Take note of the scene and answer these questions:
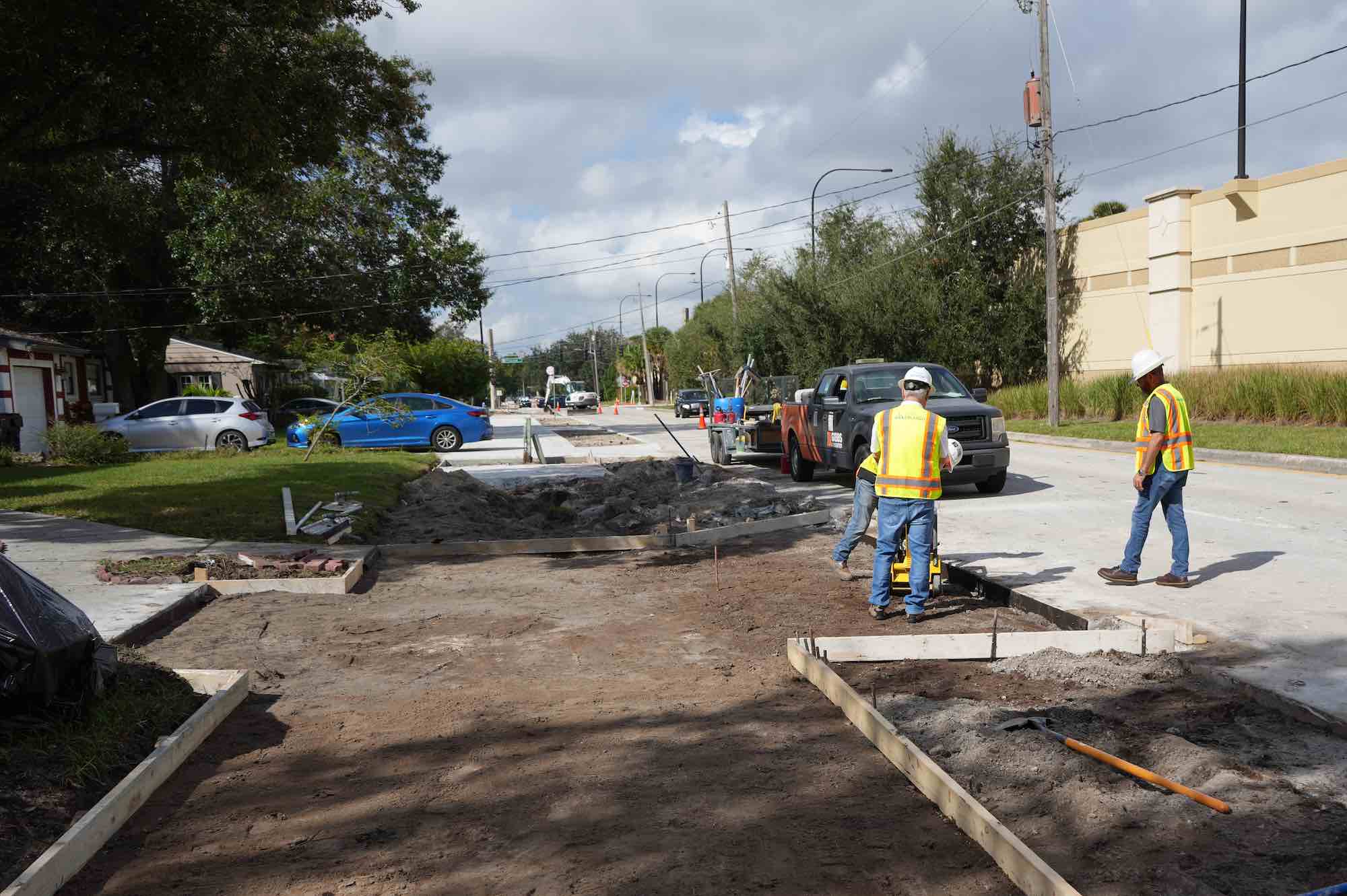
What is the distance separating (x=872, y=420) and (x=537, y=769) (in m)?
10.4

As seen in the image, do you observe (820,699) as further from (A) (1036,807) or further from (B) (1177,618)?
(B) (1177,618)

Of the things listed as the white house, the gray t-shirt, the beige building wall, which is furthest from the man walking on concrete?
the white house

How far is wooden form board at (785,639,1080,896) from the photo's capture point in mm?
3242

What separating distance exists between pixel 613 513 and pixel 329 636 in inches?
253

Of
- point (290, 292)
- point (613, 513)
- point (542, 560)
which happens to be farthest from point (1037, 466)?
point (290, 292)

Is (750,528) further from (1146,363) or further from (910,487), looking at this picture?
(1146,363)

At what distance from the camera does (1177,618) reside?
699cm

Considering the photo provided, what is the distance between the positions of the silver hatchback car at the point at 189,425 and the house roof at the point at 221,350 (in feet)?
49.1

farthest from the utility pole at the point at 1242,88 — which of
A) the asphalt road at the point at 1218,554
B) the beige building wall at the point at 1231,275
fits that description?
the asphalt road at the point at 1218,554

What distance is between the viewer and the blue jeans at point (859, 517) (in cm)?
844

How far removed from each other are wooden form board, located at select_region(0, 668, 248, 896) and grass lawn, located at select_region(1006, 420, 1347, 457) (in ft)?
51.8

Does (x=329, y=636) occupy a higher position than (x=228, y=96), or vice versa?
(x=228, y=96)

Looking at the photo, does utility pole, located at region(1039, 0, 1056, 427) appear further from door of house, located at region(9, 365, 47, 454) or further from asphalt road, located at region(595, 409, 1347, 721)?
door of house, located at region(9, 365, 47, 454)

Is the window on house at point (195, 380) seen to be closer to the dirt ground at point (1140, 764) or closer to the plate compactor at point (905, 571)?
the plate compactor at point (905, 571)
